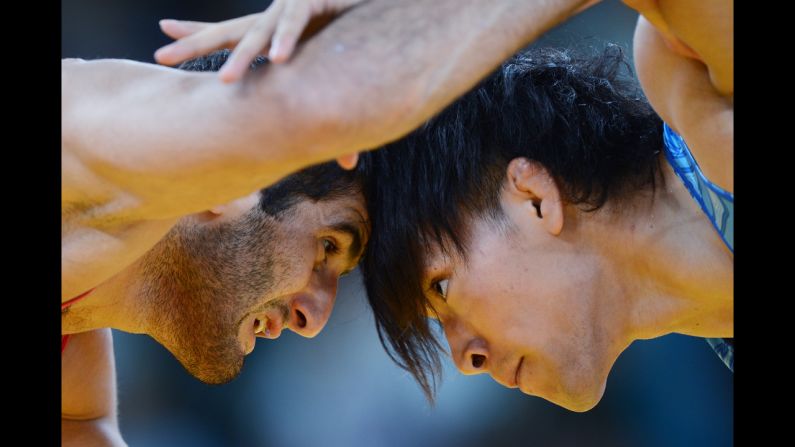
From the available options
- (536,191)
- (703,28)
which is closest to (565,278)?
(536,191)

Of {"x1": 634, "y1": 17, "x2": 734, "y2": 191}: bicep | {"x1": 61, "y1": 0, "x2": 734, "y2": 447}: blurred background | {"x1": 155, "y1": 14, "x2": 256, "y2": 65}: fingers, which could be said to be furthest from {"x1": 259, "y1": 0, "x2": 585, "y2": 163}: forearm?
{"x1": 61, "y1": 0, "x2": 734, "y2": 447}: blurred background

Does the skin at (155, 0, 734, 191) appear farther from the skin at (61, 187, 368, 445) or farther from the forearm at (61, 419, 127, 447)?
the forearm at (61, 419, 127, 447)

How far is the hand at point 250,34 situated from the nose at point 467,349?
0.99 meters

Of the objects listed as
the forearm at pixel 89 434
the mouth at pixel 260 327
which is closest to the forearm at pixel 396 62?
the mouth at pixel 260 327

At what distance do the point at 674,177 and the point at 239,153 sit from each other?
112cm

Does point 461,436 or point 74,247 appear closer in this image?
point 74,247

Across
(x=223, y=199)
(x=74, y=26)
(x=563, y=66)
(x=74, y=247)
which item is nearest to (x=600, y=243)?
(x=563, y=66)

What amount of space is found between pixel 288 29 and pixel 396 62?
164 millimetres

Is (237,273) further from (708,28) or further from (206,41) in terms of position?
(708,28)

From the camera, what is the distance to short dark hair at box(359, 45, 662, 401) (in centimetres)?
225

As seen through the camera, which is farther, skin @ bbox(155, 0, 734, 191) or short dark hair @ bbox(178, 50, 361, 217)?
short dark hair @ bbox(178, 50, 361, 217)

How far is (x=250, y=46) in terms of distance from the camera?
1.45 m

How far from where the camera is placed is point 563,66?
2391mm
